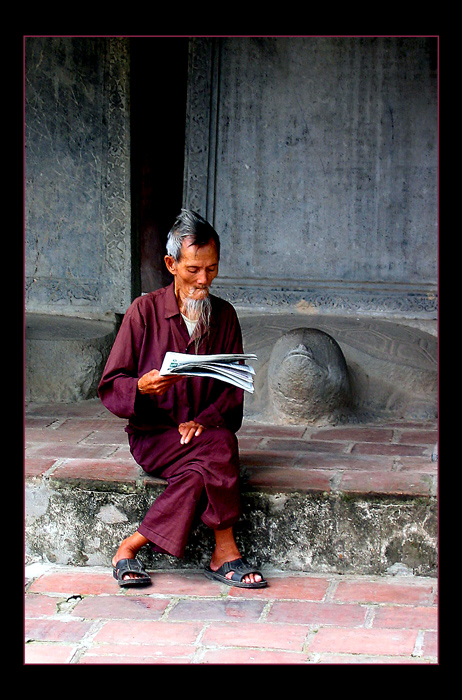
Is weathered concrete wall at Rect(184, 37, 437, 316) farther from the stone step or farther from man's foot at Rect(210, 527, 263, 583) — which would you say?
man's foot at Rect(210, 527, 263, 583)

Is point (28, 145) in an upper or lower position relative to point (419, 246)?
upper

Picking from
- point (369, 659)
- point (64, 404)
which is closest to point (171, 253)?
point (369, 659)

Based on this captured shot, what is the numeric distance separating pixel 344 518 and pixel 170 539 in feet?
2.33

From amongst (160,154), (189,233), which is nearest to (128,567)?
(189,233)

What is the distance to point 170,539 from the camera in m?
3.36

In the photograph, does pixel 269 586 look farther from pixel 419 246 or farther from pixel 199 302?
pixel 419 246

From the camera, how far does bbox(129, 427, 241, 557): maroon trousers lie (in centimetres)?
338

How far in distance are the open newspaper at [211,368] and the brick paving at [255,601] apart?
63cm

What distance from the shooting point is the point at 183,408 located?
362 centimetres

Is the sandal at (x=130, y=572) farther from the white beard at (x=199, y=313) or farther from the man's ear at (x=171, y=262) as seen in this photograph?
the man's ear at (x=171, y=262)

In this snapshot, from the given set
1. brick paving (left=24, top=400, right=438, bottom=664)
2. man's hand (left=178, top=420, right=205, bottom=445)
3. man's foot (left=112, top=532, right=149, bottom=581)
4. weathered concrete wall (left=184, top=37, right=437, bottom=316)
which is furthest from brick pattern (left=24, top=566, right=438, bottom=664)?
weathered concrete wall (left=184, top=37, right=437, bottom=316)

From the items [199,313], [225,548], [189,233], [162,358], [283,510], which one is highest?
[189,233]

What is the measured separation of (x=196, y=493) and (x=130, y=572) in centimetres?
41

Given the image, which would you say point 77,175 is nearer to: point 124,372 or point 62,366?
point 62,366
